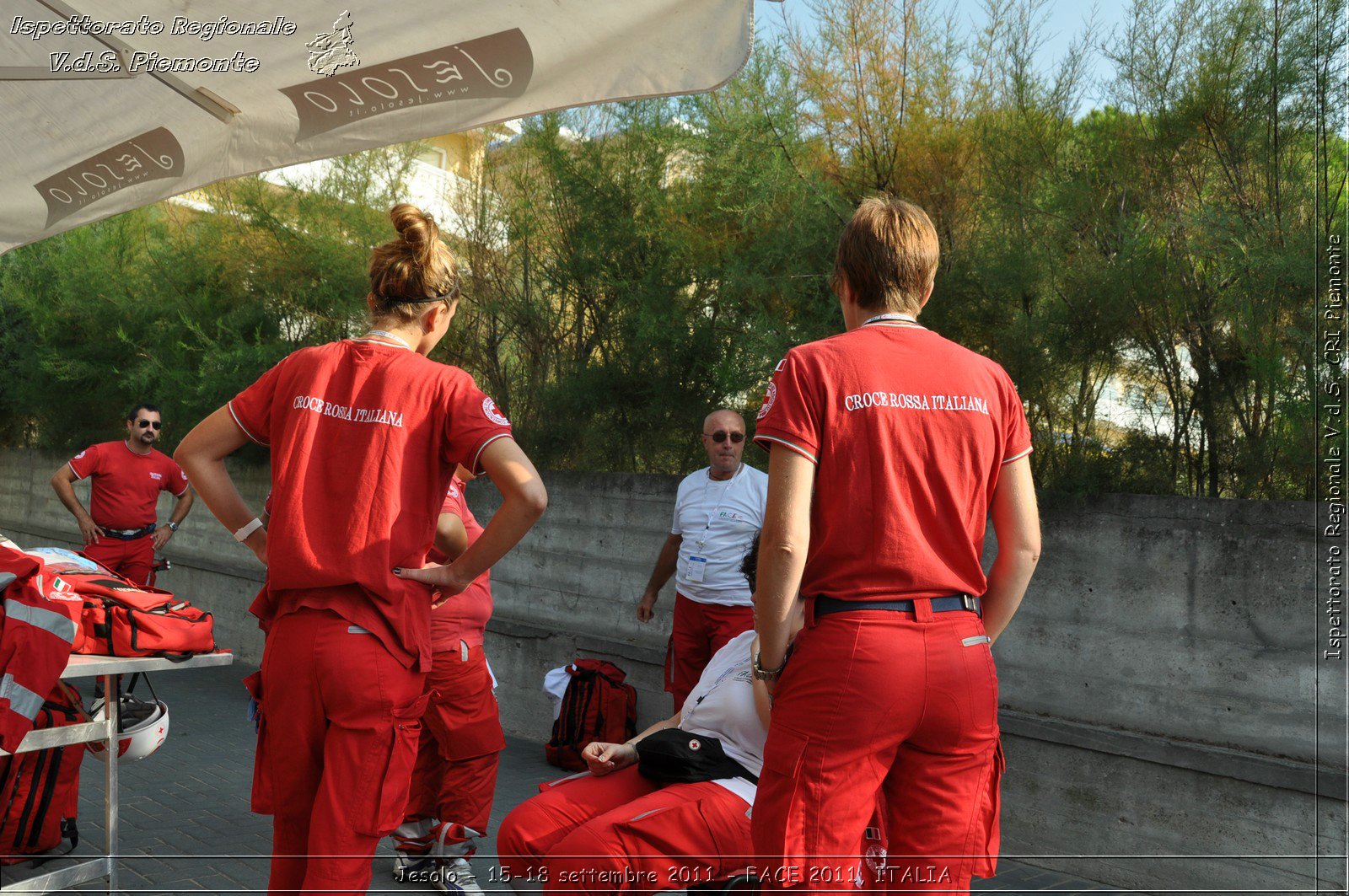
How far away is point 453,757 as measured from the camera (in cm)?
459

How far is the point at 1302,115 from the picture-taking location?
4691mm

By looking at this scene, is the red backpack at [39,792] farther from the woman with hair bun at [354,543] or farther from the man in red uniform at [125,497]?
the man in red uniform at [125,497]

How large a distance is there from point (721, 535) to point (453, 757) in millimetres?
2104

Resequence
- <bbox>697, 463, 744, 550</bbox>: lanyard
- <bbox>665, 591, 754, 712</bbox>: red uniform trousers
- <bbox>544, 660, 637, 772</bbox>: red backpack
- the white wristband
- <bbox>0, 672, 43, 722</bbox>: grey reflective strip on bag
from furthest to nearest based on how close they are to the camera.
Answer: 1. <bbox>544, 660, 637, 772</bbox>: red backpack
2. <bbox>697, 463, 744, 550</bbox>: lanyard
3. <bbox>665, 591, 754, 712</bbox>: red uniform trousers
4. <bbox>0, 672, 43, 722</bbox>: grey reflective strip on bag
5. the white wristband

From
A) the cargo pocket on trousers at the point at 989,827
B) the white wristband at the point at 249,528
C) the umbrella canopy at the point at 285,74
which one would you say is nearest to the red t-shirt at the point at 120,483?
the umbrella canopy at the point at 285,74

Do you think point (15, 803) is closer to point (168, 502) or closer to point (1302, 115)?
point (1302, 115)

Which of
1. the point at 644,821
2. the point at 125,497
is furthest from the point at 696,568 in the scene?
the point at 125,497

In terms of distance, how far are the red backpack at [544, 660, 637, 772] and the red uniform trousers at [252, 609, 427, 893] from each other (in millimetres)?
4018

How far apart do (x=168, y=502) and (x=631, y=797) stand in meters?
9.74

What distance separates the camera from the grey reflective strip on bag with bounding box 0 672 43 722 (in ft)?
11.1

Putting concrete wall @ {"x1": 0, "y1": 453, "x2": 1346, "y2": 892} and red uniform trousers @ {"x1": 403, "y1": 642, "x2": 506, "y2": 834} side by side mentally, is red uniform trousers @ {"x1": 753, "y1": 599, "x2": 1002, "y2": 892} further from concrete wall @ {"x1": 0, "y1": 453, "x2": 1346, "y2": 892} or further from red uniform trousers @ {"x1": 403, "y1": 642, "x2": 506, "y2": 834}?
concrete wall @ {"x1": 0, "y1": 453, "x2": 1346, "y2": 892}

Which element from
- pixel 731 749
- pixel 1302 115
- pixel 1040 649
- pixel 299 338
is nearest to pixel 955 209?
pixel 1302 115

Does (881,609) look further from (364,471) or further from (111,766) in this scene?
(111,766)

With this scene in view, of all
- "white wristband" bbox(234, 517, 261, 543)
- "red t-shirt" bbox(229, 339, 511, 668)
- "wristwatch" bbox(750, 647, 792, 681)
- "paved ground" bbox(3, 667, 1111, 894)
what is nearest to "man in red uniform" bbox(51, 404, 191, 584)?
"paved ground" bbox(3, 667, 1111, 894)
